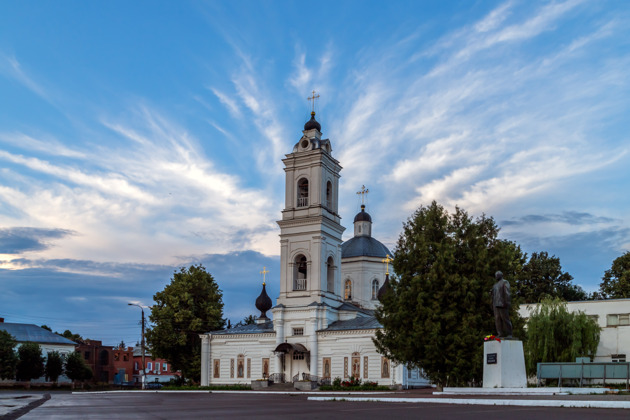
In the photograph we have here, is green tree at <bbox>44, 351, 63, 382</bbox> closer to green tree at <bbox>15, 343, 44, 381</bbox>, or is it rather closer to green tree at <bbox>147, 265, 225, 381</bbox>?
green tree at <bbox>15, 343, 44, 381</bbox>

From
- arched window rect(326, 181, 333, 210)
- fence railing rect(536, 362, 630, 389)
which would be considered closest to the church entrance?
arched window rect(326, 181, 333, 210)

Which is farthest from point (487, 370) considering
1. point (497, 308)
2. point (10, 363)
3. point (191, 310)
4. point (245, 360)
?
point (10, 363)

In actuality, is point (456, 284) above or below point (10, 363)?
above

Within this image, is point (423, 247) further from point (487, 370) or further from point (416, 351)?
point (487, 370)

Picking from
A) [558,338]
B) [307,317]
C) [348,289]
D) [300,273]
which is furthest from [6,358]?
[558,338]

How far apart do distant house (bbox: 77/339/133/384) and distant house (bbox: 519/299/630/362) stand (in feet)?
217

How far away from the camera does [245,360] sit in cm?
5138

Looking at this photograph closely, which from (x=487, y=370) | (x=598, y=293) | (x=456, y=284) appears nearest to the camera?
(x=487, y=370)

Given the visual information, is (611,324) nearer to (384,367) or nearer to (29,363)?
(384,367)

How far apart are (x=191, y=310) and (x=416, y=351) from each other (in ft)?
93.6

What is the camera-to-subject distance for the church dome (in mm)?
64125

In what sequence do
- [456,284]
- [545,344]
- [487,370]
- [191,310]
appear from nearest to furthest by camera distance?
1. [487,370]
2. [456,284]
3. [545,344]
4. [191,310]

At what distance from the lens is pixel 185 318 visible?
54.2 metres

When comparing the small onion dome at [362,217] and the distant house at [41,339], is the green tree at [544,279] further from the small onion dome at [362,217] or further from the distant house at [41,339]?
the distant house at [41,339]
